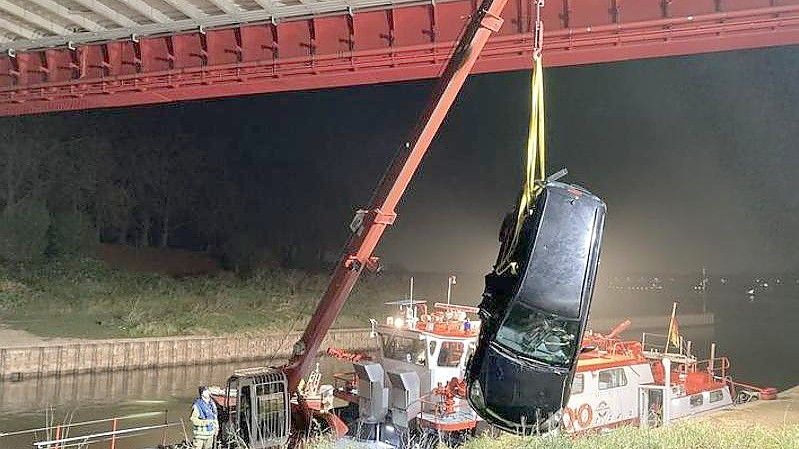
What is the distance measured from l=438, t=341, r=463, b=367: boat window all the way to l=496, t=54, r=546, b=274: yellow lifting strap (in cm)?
804

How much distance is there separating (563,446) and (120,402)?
18.8 metres

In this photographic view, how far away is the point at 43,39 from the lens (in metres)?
15.2

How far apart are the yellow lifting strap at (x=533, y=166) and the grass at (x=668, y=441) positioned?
2186 mm

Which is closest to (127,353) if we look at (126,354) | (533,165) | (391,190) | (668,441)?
(126,354)

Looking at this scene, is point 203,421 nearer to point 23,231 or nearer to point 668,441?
point 668,441

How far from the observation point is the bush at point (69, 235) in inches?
1524

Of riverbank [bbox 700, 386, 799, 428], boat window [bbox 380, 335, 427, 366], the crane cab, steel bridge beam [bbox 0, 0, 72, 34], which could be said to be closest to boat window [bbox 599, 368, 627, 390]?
riverbank [bbox 700, 386, 799, 428]

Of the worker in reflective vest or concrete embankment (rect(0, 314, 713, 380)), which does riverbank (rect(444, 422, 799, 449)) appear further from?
concrete embankment (rect(0, 314, 713, 380))

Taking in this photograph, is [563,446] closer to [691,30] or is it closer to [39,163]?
[691,30]

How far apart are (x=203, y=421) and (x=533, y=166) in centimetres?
647

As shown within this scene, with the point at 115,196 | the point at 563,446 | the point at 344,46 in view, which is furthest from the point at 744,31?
the point at 115,196

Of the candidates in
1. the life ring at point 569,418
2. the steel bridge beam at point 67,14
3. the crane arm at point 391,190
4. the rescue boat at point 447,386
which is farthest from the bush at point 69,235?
A: the life ring at point 569,418

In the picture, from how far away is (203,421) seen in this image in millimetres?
8898

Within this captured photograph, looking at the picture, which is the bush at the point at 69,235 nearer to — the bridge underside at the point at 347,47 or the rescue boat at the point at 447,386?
the bridge underside at the point at 347,47
